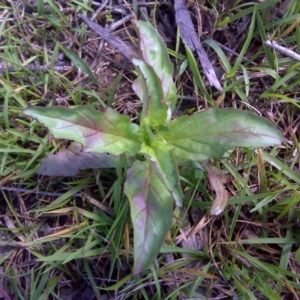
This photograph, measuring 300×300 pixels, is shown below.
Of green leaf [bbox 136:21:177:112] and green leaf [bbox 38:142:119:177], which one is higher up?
green leaf [bbox 136:21:177:112]

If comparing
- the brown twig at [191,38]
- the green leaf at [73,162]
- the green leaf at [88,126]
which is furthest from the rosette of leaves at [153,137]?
the brown twig at [191,38]

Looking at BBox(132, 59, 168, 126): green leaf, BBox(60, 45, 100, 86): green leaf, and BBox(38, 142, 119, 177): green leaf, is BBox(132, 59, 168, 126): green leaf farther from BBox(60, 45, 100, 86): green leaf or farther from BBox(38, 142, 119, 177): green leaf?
BBox(60, 45, 100, 86): green leaf

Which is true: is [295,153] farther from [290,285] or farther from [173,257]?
[173,257]

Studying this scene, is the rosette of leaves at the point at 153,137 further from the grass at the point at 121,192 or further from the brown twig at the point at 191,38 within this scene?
the brown twig at the point at 191,38

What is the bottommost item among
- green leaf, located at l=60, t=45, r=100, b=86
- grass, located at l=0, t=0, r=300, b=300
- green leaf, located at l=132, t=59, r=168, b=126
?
grass, located at l=0, t=0, r=300, b=300

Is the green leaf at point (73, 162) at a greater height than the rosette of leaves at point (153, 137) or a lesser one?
lesser

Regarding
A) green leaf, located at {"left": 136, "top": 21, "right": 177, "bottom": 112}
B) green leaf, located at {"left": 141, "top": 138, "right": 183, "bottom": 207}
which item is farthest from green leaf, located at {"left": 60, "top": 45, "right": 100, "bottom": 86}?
green leaf, located at {"left": 141, "top": 138, "right": 183, "bottom": 207}

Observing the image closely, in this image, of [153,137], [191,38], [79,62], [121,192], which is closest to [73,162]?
[121,192]
